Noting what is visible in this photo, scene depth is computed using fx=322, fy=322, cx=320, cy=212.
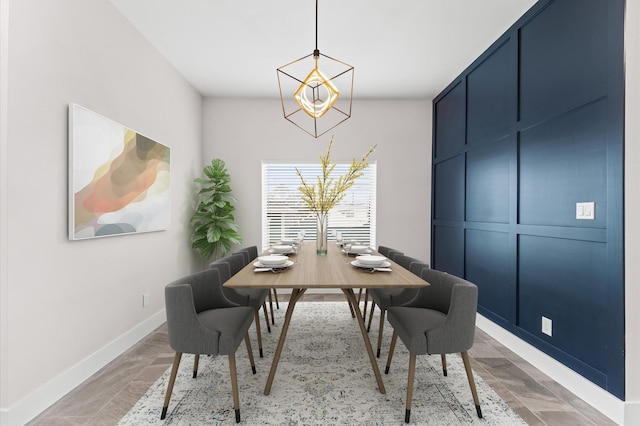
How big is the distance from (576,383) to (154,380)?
9.66 feet

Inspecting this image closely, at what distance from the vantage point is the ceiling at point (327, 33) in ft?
8.91

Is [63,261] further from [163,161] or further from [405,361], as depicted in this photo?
[405,361]

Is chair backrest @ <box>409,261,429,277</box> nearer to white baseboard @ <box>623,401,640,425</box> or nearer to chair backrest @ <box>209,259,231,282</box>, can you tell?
white baseboard @ <box>623,401,640,425</box>

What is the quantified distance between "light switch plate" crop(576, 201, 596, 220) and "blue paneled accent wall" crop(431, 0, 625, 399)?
0.02 metres

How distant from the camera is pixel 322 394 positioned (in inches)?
83.7

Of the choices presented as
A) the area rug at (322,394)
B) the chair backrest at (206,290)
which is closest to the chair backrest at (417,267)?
the area rug at (322,394)

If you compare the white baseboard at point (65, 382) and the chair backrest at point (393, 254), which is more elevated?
the chair backrest at point (393, 254)

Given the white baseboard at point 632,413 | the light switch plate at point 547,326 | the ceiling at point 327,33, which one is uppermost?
the ceiling at point 327,33

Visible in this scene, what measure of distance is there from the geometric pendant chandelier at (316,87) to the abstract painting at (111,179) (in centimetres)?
142

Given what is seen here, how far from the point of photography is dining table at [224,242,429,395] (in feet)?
5.88

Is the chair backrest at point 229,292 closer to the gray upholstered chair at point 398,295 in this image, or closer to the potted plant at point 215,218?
the gray upholstered chair at point 398,295

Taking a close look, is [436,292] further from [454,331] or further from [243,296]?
[243,296]

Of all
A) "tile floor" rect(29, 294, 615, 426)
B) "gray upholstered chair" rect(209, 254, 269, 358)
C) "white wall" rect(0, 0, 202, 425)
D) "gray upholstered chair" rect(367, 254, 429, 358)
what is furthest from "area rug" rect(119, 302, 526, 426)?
"white wall" rect(0, 0, 202, 425)

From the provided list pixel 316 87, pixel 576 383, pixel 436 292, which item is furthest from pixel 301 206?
pixel 576 383
